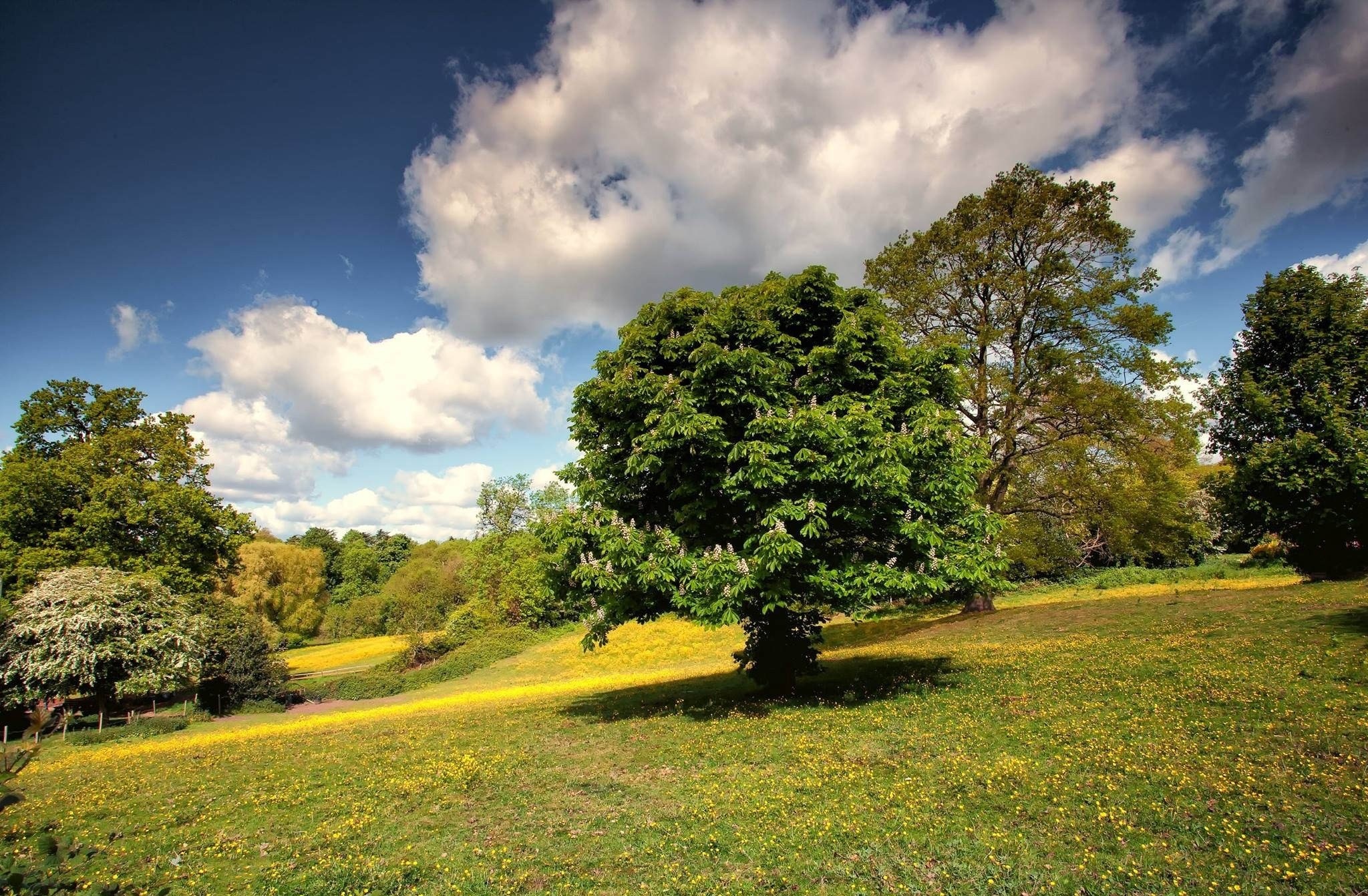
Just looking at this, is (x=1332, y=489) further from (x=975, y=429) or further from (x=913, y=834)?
(x=913, y=834)

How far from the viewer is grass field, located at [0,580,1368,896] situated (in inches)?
299

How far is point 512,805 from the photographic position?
11391 mm

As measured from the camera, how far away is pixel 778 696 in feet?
59.7

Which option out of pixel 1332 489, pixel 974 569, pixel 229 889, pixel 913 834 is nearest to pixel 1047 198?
pixel 1332 489

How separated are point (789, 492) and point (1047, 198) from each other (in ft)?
74.3

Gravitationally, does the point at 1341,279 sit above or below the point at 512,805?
above

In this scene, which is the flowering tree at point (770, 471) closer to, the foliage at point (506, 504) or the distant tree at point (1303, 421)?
the distant tree at point (1303, 421)

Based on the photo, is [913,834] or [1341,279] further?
[1341,279]

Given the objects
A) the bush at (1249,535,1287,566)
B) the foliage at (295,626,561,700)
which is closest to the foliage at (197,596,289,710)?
the foliage at (295,626,561,700)

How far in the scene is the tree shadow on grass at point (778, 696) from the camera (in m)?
16.9

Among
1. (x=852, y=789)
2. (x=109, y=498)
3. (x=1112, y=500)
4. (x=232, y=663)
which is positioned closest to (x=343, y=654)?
(x=232, y=663)

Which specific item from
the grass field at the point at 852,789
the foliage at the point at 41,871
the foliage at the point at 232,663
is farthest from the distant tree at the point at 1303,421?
the foliage at the point at 232,663

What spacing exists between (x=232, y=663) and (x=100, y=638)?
25.3 feet

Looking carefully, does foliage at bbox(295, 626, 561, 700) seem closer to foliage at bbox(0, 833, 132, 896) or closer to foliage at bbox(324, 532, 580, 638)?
foliage at bbox(324, 532, 580, 638)
